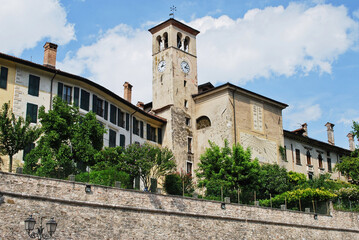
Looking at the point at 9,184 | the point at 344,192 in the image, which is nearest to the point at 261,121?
the point at 344,192

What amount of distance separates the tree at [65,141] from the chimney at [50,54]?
738 centimetres

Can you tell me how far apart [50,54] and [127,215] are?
16.9 metres

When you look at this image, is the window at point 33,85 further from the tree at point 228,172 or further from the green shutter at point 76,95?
the tree at point 228,172

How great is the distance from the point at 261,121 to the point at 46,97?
20.7 m

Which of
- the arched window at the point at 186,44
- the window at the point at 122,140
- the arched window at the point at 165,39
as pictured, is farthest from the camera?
the arched window at the point at 186,44

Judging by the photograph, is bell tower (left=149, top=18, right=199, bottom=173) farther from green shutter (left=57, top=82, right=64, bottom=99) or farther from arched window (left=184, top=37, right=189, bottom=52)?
green shutter (left=57, top=82, right=64, bottom=99)

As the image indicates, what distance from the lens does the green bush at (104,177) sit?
25125mm

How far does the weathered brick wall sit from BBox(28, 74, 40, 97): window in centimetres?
1241

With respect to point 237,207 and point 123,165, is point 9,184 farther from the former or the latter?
point 237,207

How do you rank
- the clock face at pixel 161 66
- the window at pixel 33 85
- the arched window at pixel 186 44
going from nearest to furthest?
the window at pixel 33 85 < the clock face at pixel 161 66 < the arched window at pixel 186 44

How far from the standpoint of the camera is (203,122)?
45.6 metres

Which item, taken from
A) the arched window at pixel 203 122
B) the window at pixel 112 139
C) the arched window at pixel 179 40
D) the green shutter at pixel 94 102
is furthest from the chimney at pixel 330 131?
the green shutter at pixel 94 102

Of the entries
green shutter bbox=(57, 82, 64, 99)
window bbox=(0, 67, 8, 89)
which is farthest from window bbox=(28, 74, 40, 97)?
window bbox=(0, 67, 8, 89)

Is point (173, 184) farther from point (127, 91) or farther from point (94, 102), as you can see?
point (127, 91)
